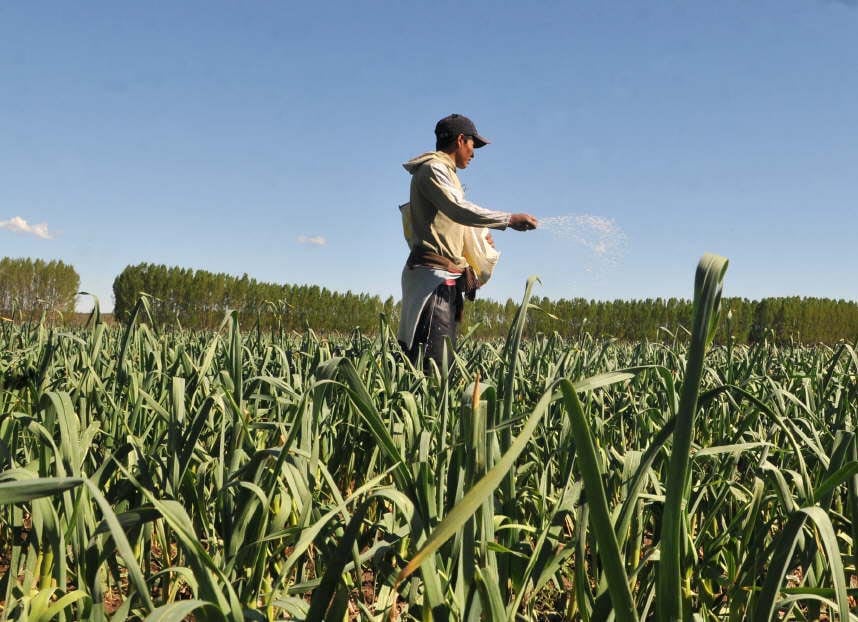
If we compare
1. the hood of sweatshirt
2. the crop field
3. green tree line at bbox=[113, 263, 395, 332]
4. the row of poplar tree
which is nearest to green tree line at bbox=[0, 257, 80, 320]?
the row of poplar tree

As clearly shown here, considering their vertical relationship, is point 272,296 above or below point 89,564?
above

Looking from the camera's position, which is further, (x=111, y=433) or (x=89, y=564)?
(x=111, y=433)

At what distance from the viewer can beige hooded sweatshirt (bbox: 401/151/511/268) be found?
134 inches

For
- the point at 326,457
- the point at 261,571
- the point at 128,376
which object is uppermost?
the point at 128,376

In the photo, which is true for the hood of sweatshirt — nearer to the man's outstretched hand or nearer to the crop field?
the man's outstretched hand

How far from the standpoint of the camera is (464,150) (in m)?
3.81

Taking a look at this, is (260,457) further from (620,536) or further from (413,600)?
(620,536)

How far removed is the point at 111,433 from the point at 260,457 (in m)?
0.68

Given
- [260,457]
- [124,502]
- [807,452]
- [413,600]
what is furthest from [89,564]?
[807,452]

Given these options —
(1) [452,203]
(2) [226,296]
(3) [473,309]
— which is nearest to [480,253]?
(1) [452,203]

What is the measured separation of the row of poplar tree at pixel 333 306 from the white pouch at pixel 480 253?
11491 mm

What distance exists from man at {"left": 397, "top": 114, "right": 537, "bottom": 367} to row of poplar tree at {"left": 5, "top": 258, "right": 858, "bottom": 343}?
1162 centimetres

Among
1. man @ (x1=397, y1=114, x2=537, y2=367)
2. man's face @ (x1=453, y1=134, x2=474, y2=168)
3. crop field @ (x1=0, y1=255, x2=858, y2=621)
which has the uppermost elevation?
man's face @ (x1=453, y1=134, x2=474, y2=168)

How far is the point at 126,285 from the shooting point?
739 inches
